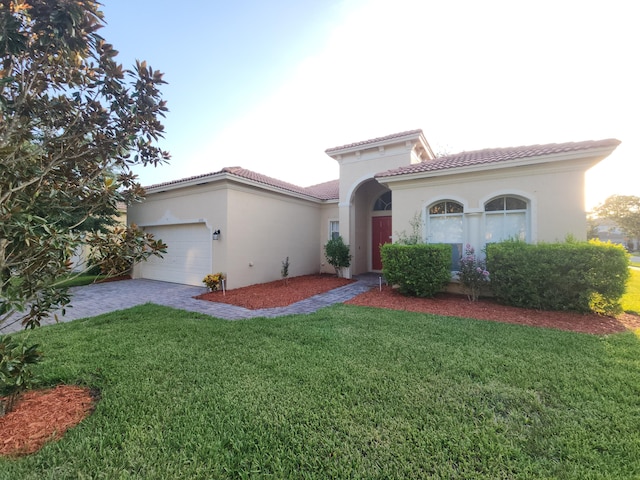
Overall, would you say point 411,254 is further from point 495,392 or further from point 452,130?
point 452,130

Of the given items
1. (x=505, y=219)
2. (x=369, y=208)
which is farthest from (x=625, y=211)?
(x=505, y=219)

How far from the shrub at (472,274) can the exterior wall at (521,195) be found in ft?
2.44

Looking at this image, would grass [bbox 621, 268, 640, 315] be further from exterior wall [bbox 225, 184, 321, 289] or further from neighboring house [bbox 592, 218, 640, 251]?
neighboring house [bbox 592, 218, 640, 251]

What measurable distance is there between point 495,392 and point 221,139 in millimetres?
12580

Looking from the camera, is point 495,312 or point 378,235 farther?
point 378,235

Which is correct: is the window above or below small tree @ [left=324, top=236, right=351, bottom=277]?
above

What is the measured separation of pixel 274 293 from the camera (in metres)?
9.34

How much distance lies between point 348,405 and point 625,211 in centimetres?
5620

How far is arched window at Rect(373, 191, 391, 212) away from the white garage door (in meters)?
8.82

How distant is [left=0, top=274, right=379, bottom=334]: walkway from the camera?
22.7 feet

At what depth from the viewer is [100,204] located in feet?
10.1

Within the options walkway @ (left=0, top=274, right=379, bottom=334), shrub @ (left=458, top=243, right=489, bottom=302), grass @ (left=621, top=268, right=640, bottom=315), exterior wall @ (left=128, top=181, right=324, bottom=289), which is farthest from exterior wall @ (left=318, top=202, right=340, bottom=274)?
grass @ (left=621, top=268, right=640, bottom=315)

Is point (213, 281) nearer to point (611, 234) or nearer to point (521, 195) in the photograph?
point (521, 195)

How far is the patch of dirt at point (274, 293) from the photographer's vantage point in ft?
26.3
